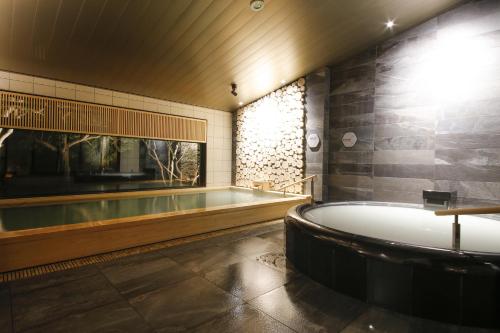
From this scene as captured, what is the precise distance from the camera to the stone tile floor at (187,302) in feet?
5.05

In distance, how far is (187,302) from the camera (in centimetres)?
179

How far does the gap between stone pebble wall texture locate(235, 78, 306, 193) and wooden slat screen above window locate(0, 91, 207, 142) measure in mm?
1374

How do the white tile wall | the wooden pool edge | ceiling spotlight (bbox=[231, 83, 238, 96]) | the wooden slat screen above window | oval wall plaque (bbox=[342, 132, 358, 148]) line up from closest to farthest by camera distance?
the wooden pool edge, the wooden slat screen above window, the white tile wall, oval wall plaque (bbox=[342, 132, 358, 148]), ceiling spotlight (bbox=[231, 83, 238, 96])

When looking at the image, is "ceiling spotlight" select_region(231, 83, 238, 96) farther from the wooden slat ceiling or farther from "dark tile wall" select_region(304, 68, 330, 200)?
"dark tile wall" select_region(304, 68, 330, 200)

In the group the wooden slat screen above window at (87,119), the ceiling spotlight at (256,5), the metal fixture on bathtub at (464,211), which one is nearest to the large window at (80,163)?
the wooden slat screen above window at (87,119)

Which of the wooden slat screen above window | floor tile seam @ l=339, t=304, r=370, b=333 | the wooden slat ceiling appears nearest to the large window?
the wooden slat screen above window

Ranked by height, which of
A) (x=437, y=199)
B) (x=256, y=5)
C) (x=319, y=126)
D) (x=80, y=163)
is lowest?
(x=437, y=199)

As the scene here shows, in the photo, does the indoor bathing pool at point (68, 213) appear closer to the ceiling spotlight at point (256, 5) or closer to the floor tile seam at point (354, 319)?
the floor tile seam at point (354, 319)

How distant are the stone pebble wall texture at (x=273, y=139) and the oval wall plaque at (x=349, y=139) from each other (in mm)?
889

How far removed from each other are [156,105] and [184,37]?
259 centimetres

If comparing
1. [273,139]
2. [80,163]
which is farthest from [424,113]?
[80,163]

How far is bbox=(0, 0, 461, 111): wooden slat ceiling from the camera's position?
3.16 m

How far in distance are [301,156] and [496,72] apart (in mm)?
3338

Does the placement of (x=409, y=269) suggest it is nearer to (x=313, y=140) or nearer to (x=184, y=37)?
(x=184, y=37)
